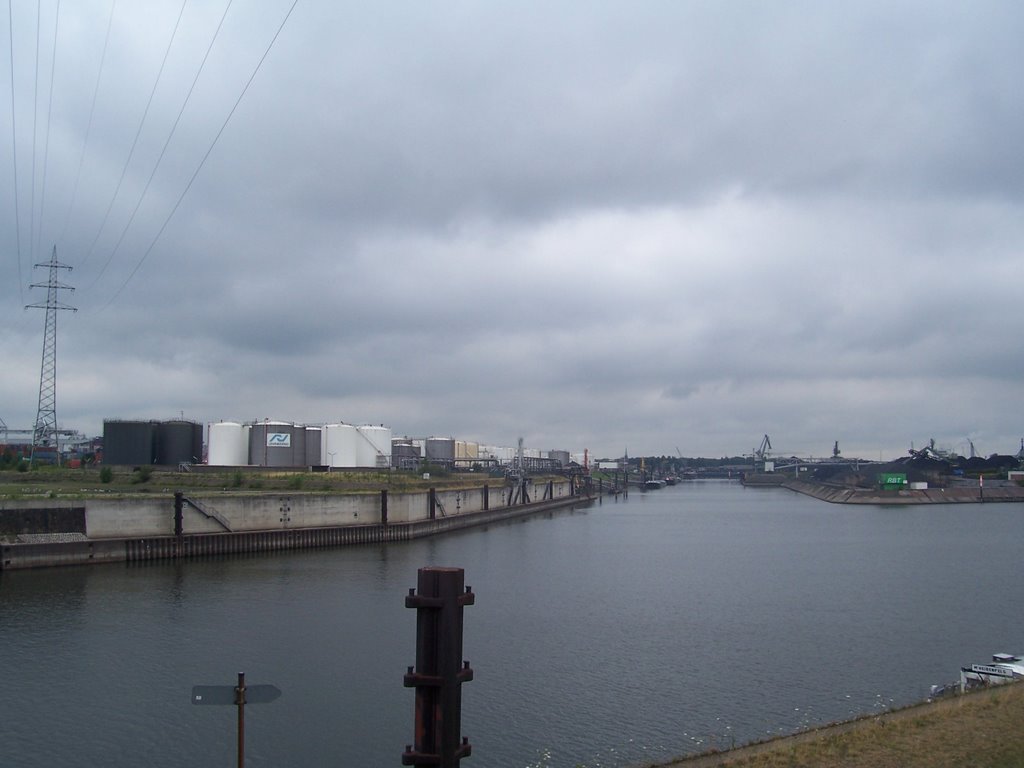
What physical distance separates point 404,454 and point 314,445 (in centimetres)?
2295

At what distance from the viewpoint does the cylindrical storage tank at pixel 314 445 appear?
51969mm

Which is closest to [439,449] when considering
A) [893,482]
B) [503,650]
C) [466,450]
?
[466,450]

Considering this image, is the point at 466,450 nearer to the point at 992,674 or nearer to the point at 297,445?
the point at 297,445

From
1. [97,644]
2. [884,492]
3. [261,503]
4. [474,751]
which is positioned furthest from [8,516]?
[884,492]

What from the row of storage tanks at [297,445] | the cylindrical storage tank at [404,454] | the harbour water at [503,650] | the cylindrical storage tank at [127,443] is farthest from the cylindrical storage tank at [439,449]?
the harbour water at [503,650]

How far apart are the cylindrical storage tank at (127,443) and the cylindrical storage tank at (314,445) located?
9323mm

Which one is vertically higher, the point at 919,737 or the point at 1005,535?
the point at 919,737

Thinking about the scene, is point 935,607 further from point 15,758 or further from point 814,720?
point 15,758

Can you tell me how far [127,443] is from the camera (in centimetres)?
4784

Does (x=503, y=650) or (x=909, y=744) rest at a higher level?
(x=909, y=744)

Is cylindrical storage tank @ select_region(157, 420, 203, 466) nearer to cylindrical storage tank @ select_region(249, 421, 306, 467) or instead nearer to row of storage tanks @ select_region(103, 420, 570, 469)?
row of storage tanks @ select_region(103, 420, 570, 469)

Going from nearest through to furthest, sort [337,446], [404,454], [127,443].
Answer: [127,443] < [337,446] < [404,454]

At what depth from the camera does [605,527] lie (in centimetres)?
4844

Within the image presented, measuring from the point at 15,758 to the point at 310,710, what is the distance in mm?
3707
